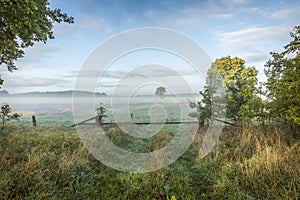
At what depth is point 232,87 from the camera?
26.9 feet

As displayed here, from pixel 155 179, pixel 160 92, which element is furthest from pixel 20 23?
pixel 160 92

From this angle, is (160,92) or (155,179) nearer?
(155,179)

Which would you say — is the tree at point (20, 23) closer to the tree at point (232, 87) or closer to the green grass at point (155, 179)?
the green grass at point (155, 179)

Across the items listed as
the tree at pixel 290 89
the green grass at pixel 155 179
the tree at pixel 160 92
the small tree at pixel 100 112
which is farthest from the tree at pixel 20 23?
the tree at pixel 290 89

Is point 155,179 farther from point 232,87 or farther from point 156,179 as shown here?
point 232,87

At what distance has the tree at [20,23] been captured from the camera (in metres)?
3.97

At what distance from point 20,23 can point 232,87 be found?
8.52m

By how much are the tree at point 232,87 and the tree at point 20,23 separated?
732cm

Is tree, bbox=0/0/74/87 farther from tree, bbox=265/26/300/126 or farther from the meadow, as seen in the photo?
tree, bbox=265/26/300/126

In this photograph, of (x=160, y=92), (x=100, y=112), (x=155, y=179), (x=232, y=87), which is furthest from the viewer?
(x=160, y=92)

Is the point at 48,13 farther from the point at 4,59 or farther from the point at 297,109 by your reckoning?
the point at 297,109

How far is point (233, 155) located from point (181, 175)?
2.02 meters

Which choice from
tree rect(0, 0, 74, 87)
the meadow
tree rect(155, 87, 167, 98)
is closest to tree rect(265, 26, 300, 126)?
the meadow

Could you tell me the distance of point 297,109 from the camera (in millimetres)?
4816
